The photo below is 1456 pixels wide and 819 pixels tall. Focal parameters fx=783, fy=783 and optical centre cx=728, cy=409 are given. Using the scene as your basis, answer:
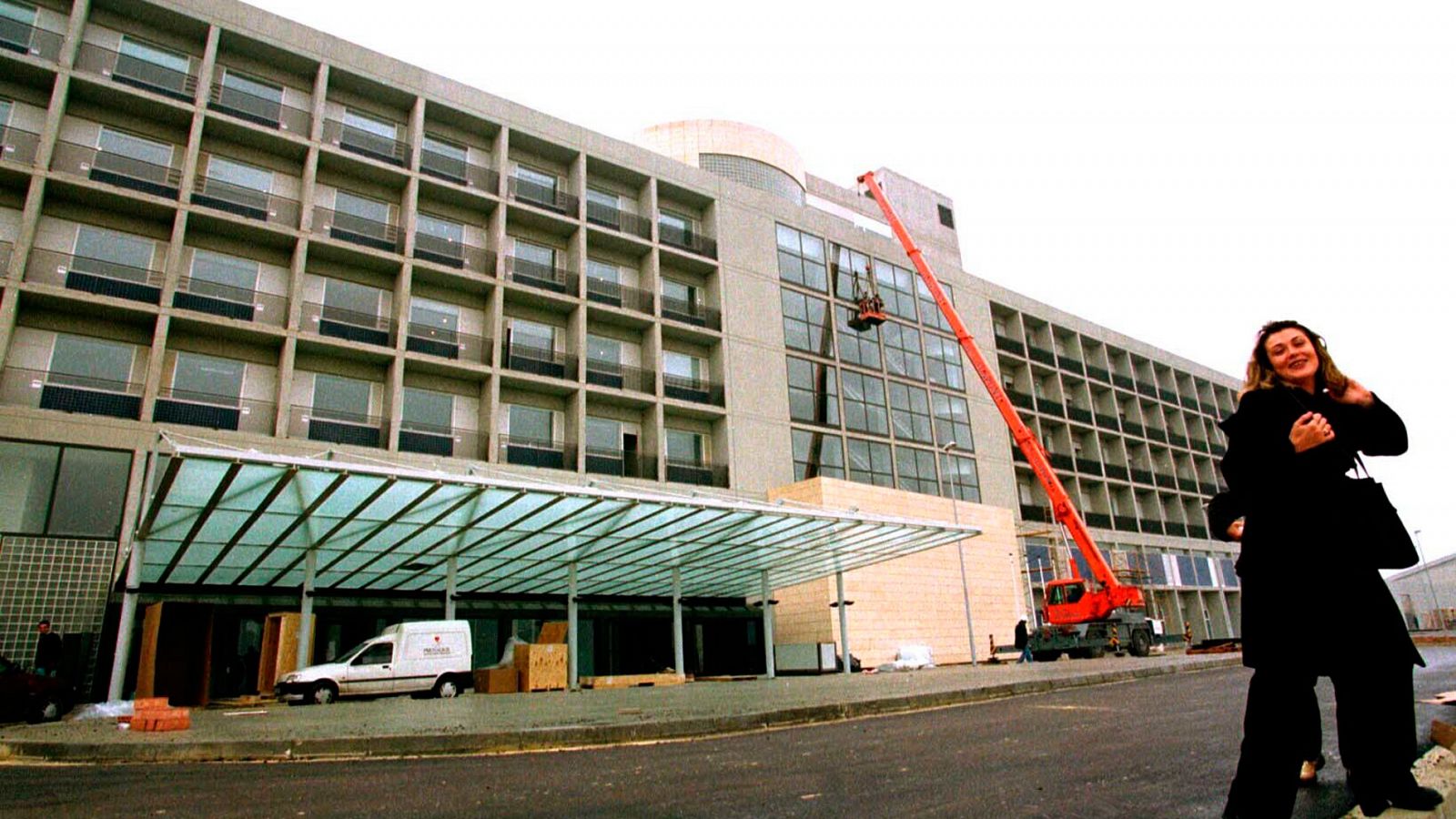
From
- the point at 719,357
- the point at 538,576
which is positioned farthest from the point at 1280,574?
the point at 719,357

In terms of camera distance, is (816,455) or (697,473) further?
(816,455)

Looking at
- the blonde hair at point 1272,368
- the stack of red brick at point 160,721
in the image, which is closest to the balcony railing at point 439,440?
the stack of red brick at point 160,721

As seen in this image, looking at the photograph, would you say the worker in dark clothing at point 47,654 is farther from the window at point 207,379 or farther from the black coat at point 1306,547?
the black coat at point 1306,547

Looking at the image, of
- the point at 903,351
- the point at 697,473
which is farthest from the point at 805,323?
the point at 697,473

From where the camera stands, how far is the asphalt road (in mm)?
3857

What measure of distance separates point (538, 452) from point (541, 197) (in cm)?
1024

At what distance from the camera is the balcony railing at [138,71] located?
22.4 m

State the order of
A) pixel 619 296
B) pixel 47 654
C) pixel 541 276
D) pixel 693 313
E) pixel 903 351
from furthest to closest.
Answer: pixel 903 351 → pixel 693 313 → pixel 619 296 → pixel 541 276 → pixel 47 654

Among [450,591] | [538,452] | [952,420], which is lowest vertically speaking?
[450,591]

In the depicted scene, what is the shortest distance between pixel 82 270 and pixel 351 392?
24.0ft

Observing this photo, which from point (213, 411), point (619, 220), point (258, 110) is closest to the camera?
point (213, 411)

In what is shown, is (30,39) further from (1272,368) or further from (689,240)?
(1272,368)

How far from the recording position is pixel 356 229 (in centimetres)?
2586

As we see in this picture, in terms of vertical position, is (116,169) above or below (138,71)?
below
